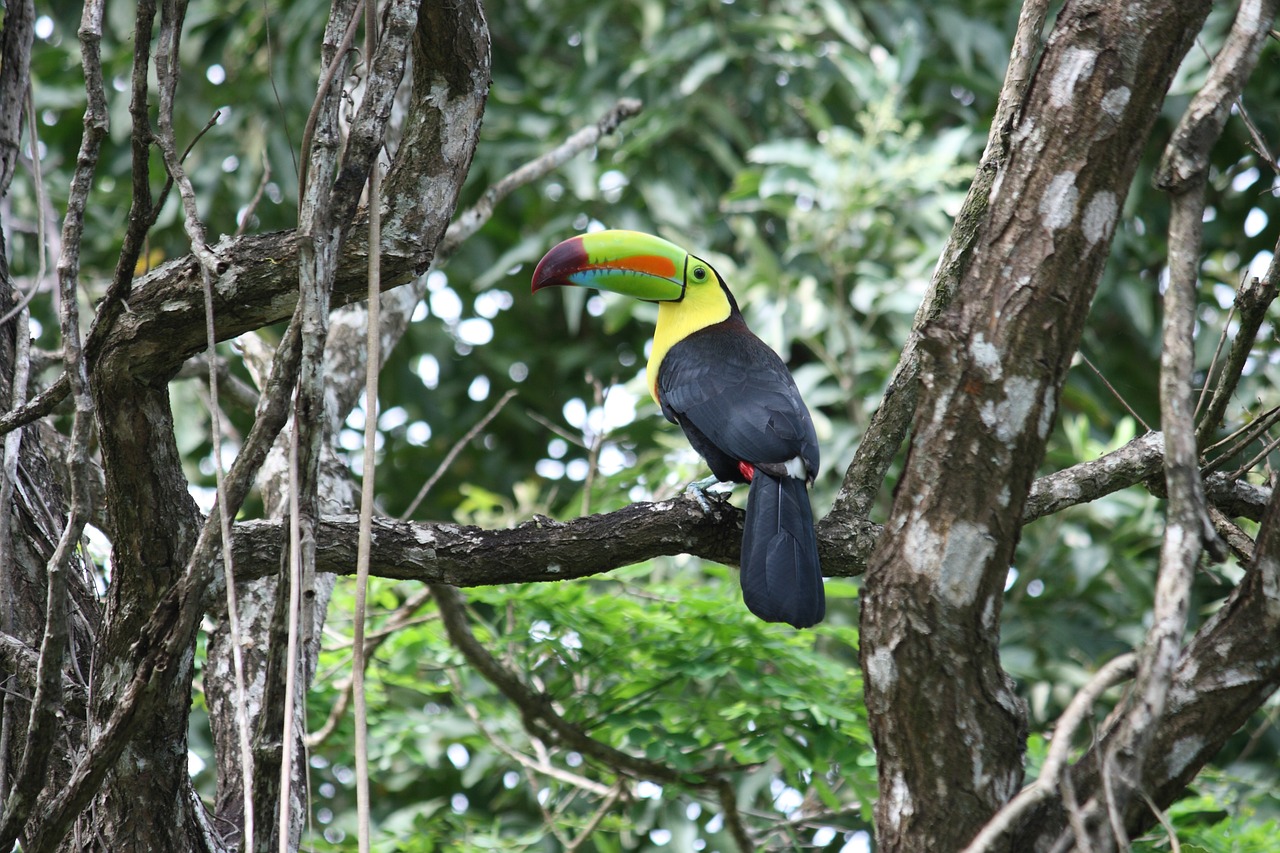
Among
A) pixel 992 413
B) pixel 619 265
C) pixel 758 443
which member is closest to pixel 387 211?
pixel 992 413

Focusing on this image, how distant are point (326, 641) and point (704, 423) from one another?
1.49 meters

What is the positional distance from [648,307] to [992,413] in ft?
13.1

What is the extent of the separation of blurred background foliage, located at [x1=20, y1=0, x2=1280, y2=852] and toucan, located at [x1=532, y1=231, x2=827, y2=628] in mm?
377

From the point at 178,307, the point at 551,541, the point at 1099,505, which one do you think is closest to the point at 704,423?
the point at 551,541

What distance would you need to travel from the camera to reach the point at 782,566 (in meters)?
2.76

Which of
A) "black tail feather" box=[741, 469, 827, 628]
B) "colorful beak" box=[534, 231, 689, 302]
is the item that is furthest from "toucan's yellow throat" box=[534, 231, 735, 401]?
"black tail feather" box=[741, 469, 827, 628]

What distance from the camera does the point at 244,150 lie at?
6098 millimetres

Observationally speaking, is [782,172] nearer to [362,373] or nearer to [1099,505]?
[1099,505]

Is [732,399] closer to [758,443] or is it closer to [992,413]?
[758,443]

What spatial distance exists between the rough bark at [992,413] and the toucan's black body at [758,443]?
97 centimetres

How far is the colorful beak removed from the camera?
4188mm

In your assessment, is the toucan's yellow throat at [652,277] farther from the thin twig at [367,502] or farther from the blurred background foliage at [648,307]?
the thin twig at [367,502]

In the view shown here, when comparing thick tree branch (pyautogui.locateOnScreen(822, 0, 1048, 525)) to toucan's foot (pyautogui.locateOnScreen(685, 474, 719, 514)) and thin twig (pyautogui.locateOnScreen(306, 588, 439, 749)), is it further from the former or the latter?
thin twig (pyautogui.locateOnScreen(306, 588, 439, 749))

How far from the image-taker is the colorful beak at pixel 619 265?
4.19 meters
